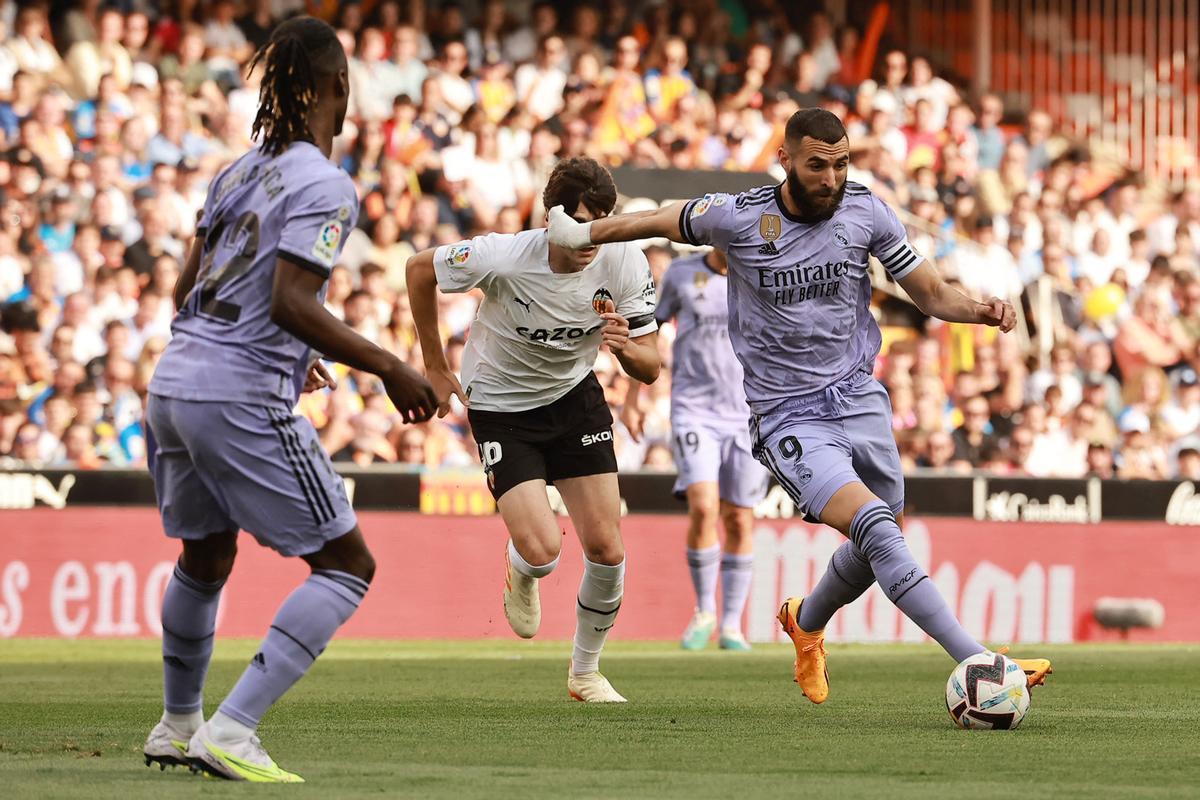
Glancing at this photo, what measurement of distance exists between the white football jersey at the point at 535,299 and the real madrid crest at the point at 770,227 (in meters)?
0.84

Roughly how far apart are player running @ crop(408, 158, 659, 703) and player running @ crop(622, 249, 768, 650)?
4.36 m

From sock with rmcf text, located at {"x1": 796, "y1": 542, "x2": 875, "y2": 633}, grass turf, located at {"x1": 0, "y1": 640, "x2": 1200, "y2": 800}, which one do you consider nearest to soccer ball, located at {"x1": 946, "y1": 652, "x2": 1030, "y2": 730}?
grass turf, located at {"x1": 0, "y1": 640, "x2": 1200, "y2": 800}

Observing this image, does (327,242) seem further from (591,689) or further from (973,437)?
(973,437)

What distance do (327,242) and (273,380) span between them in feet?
1.57

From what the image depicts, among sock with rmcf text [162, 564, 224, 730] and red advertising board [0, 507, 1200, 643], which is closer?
sock with rmcf text [162, 564, 224, 730]

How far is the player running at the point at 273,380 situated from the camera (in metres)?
6.09

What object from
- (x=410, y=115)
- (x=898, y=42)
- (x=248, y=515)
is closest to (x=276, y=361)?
(x=248, y=515)

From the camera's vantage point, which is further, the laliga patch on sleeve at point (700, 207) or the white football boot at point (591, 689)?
the white football boot at point (591, 689)

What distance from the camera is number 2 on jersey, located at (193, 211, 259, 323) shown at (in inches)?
247

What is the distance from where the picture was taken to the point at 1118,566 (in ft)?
56.5

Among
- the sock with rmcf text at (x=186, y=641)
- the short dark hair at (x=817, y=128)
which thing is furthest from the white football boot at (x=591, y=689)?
the sock with rmcf text at (x=186, y=641)

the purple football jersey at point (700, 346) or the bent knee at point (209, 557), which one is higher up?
the bent knee at point (209, 557)

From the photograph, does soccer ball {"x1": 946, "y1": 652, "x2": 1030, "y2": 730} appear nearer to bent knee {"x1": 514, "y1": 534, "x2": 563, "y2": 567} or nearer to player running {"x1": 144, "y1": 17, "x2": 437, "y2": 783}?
bent knee {"x1": 514, "y1": 534, "x2": 563, "y2": 567}

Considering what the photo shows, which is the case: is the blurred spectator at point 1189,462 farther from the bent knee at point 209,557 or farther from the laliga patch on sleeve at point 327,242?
the laliga patch on sleeve at point 327,242
